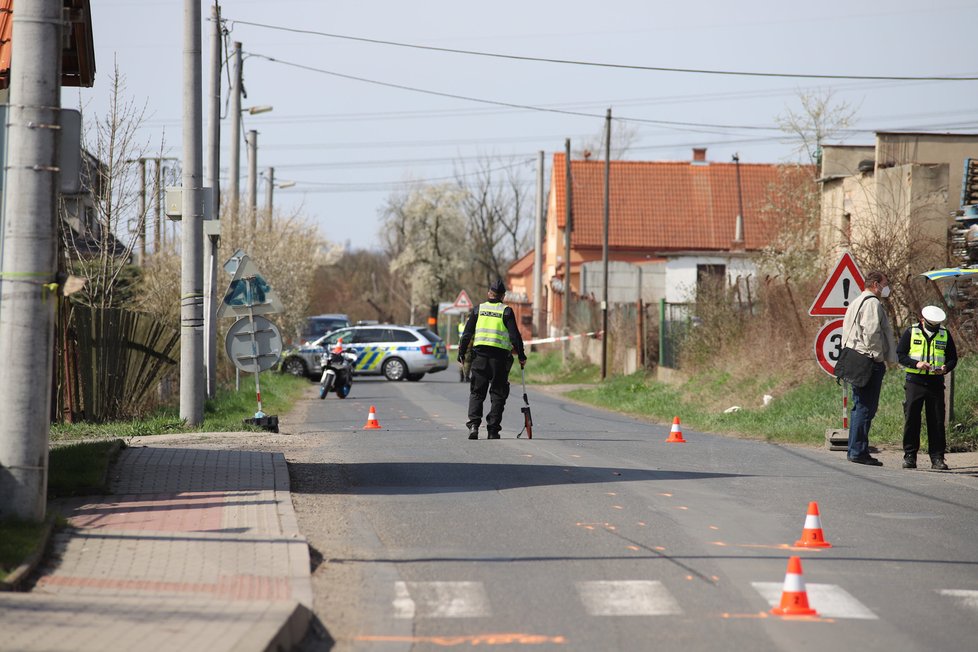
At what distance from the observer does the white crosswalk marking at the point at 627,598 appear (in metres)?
6.71

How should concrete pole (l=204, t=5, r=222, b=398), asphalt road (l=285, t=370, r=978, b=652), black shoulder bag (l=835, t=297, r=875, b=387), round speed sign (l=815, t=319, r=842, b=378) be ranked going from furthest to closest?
concrete pole (l=204, t=5, r=222, b=398) → round speed sign (l=815, t=319, r=842, b=378) → black shoulder bag (l=835, t=297, r=875, b=387) → asphalt road (l=285, t=370, r=978, b=652)

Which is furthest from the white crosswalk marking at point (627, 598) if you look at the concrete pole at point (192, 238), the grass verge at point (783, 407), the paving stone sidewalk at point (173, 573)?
the concrete pole at point (192, 238)

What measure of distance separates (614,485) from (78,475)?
4.60 m

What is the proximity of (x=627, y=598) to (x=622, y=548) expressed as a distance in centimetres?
141

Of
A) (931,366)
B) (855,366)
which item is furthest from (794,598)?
(855,366)

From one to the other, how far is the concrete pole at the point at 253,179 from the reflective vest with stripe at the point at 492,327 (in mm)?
23802

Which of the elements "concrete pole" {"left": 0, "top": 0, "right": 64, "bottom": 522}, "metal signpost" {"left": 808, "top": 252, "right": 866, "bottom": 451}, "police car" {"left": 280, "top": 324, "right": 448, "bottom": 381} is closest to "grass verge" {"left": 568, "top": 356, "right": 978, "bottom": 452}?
"metal signpost" {"left": 808, "top": 252, "right": 866, "bottom": 451}

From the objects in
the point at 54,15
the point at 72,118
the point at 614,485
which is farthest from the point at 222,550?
the point at 614,485

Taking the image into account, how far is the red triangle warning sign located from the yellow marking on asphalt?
10.8m

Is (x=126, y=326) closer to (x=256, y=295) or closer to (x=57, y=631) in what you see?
(x=256, y=295)

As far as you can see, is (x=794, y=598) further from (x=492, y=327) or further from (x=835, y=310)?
(x=835, y=310)

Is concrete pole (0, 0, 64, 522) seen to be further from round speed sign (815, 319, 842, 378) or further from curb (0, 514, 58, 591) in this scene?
round speed sign (815, 319, 842, 378)

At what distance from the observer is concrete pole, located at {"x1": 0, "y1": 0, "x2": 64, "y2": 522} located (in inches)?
318

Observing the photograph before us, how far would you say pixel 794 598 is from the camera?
6637 millimetres
